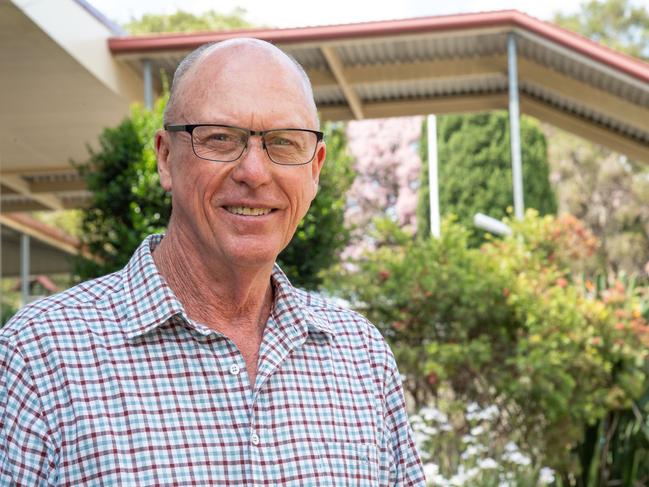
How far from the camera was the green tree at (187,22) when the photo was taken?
1278 inches

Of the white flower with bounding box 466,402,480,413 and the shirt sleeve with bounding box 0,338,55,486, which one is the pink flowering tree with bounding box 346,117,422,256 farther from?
the shirt sleeve with bounding box 0,338,55,486

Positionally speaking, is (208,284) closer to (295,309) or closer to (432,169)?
(295,309)

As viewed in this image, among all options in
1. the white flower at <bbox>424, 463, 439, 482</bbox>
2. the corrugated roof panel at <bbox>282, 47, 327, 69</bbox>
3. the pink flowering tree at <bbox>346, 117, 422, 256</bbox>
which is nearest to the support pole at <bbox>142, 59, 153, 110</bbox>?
the corrugated roof panel at <bbox>282, 47, 327, 69</bbox>

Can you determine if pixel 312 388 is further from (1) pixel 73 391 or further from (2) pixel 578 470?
(2) pixel 578 470

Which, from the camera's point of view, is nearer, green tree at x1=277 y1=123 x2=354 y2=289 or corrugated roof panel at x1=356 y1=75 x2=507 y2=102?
green tree at x1=277 y1=123 x2=354 y2=289

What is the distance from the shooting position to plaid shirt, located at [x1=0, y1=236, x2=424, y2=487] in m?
1.59

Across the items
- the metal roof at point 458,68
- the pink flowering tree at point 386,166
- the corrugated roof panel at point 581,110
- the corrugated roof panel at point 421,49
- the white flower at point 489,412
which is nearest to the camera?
the white flower at point 489,412

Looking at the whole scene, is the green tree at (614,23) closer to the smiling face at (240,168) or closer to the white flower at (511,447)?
the white flower at (511,447)

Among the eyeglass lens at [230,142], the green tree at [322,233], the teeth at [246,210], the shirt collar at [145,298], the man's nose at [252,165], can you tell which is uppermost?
the green tree at [322,233]

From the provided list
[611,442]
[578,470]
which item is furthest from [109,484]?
[611,442]

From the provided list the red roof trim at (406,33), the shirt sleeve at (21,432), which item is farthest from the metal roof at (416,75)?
the shirt sleeve at (21,432)

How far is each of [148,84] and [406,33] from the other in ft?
8.22

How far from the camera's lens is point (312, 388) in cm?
183

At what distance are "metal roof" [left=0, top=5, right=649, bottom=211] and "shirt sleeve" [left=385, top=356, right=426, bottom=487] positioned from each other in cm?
659
